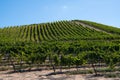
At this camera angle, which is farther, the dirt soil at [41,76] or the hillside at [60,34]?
the hillside at [60,34]

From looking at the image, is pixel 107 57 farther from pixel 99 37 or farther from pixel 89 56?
pixel 99 37

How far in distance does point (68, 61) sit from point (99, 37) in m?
47.0

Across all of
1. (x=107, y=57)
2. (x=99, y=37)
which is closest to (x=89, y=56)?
(x=107, y=57)

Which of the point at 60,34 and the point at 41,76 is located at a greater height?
the point at 60,34

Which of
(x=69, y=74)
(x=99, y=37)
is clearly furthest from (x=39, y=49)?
(x=99, y=37)

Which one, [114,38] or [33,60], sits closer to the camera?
[33,60]

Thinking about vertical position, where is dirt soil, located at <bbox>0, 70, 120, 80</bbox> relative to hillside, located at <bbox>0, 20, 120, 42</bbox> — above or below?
below

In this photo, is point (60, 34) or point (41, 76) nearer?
point (41, 76)

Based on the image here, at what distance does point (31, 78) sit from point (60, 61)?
712cm

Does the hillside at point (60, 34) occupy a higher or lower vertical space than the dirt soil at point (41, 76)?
higher

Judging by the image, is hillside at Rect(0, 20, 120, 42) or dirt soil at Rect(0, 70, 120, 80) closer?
dirt soil at Rect(0, 70, 120, 80)

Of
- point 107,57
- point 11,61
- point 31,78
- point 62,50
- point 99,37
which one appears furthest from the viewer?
point 99,37

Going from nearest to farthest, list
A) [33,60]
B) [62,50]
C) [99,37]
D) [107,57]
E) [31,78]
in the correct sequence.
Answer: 1. [31,78]
2. [107,57]
3. [33,60]
4. [62,50]
5. [99,37]

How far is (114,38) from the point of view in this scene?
8781cm
